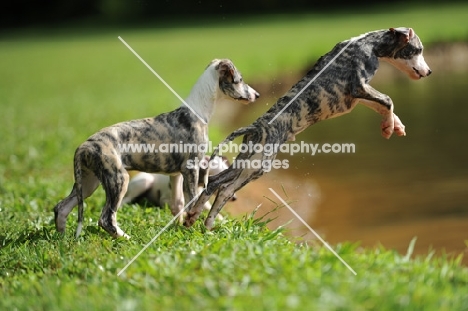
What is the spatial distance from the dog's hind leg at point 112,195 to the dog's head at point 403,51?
7.69 feet

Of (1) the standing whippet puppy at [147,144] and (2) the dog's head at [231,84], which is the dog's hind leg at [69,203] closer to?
(1) the standing whippet puppy at [147,144]

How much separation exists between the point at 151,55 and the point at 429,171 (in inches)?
687

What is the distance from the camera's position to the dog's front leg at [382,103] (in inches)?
261

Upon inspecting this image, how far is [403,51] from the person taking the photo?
690cm

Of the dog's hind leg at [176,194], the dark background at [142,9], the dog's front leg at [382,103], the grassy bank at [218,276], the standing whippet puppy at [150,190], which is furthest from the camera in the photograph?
the dark background at [142,9]

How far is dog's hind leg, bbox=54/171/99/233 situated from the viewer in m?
6.99

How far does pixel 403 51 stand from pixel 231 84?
1471 millimetres

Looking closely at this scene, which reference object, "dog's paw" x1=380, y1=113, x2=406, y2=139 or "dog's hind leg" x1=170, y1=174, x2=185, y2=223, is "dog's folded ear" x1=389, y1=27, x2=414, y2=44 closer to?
"dog's paw" x1=380, y1=113, x2=406, y2=139

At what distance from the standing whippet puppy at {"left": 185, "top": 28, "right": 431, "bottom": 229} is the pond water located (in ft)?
2.52

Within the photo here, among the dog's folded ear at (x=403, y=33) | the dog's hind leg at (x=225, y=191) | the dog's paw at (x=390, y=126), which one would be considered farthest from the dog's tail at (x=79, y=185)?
the dog's folded ear at (x=403, y=33)

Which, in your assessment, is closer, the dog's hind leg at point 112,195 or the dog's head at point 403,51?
the dog's hind leg at point 112,195

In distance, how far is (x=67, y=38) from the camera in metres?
39.8

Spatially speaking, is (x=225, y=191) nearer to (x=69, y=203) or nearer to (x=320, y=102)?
(x=320, y=102)

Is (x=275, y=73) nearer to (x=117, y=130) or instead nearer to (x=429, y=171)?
(x=429, y=171)
